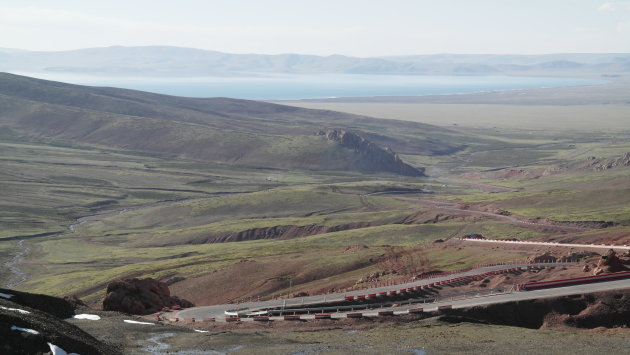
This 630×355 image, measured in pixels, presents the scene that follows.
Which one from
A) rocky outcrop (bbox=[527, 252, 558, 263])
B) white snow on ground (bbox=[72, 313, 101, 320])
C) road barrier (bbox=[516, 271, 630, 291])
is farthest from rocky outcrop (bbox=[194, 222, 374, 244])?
white snow on ground (bbox=[72, 313, 101, 320])

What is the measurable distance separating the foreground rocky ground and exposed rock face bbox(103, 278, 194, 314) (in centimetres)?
864

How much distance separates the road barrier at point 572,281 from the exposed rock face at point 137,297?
31414mm

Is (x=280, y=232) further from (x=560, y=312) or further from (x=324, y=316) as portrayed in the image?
(x=560, y=312)

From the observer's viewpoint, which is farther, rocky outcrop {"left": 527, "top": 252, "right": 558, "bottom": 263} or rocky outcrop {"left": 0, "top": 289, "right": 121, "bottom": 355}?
rocky outcrop {"left": 527, "top": 252, "right": 558, "bottom": 263}

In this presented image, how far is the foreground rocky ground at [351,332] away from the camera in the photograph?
3944 cm

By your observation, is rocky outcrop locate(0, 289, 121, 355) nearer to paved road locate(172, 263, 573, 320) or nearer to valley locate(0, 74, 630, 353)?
valley locate(0, 74, 630, 353)

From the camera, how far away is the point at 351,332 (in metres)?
54.9

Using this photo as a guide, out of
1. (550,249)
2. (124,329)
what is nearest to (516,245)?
(550,249)

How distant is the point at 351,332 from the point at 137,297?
74.6 ft

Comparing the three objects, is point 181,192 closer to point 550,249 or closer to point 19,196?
point 19,196

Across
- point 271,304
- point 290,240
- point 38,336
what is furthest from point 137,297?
point 290,240

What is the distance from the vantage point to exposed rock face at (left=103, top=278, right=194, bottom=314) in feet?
217

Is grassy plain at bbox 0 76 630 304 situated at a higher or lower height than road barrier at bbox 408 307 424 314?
lower

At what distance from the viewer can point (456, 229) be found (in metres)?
129
